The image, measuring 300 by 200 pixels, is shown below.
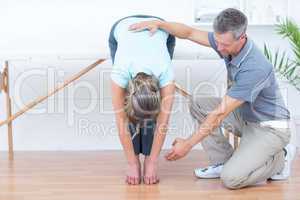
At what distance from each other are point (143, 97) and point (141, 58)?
22 centimetres

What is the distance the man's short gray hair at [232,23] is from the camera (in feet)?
7.42

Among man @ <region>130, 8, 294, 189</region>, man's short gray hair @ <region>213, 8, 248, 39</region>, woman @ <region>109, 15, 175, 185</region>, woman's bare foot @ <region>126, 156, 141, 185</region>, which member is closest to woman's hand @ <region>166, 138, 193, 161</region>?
man @ <region>130, 8, 294, 189</region>

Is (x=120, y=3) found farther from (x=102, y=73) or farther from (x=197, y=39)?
(x=197, y=39)

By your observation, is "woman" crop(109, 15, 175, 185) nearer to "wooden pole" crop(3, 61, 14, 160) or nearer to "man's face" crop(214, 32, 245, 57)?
"man's face" crop(214, 32, 245, 57)

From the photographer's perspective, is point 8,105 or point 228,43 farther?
point 8,105

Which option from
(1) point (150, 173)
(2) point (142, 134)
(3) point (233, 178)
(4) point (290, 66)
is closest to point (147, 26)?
(2) point (142, 134)

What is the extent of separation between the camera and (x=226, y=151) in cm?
270

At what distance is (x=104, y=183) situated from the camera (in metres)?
2.60

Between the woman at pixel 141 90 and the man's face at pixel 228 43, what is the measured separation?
284 millimetres

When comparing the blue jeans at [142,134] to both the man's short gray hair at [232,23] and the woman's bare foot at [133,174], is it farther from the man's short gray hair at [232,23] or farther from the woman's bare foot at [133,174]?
the man's short gray hair at [232,23]

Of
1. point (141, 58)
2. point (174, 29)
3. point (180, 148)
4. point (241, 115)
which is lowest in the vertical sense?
point (180, 148)

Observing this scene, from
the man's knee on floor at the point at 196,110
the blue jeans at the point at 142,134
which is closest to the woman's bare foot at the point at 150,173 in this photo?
the blue jeans at the point at 142,134

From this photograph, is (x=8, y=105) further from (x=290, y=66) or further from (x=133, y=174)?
(x=290, y=66)

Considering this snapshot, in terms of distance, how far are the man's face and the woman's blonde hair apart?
0.34 metres
